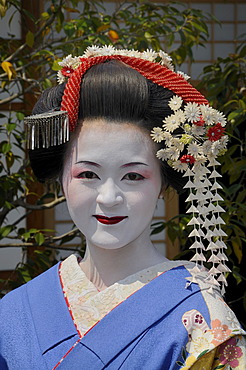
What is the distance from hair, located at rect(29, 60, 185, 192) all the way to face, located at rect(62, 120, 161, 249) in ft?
0.08

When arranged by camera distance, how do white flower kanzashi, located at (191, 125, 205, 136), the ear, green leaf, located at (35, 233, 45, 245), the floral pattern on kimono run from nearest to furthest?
the floral pattern on kimono
white flower kanzashi, located at (191, 125, 205, 136)
the ear
green leaf, located at (35, 233, 45, 245)

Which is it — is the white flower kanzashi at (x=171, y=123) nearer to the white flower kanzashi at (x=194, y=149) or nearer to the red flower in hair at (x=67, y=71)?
the white flower kanzashi at (x=194, y=149)

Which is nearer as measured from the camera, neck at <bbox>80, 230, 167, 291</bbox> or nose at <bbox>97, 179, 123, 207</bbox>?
nose at <bbox>97, 179, 123, 207</bbox>

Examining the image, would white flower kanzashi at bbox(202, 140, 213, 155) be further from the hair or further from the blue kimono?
the blue kimono

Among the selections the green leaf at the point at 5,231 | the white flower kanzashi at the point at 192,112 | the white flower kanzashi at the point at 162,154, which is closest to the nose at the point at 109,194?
the white flower kanzashi at the point at 162,154

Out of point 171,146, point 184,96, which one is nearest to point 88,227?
point 171,146

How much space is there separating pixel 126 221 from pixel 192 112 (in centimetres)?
29

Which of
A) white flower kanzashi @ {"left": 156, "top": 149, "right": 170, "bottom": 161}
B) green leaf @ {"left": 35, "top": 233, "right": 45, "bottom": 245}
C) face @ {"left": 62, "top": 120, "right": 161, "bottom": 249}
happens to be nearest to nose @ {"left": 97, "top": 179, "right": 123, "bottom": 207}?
face @ {"left": 62, "top": 120, "right": 161, "bottom": 249}

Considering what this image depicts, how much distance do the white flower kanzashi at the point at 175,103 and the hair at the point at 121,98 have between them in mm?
16

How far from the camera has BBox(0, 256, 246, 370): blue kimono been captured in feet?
4.70

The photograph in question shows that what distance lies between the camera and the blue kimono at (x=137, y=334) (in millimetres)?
1432

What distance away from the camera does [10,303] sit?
5.47 feet

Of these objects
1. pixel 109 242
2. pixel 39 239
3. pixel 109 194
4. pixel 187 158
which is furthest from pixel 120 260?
pixel 39 239

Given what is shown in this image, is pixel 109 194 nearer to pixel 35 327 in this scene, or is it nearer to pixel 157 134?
pixel 157 134
